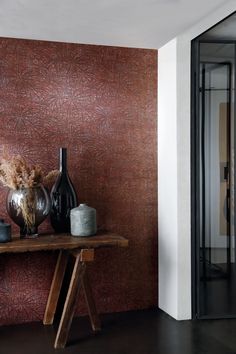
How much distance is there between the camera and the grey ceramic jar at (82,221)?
3.44 m

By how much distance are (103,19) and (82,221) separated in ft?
4.70

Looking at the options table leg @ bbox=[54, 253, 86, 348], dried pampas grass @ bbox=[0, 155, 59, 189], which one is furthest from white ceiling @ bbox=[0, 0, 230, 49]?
table leg @ bbox=[54, 253, 86, 348]

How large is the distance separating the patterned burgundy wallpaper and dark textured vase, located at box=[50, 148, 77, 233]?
0.75ft

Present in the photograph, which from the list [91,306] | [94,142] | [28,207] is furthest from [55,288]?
[94,142]

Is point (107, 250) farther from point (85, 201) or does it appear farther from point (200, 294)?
point (200, 294)

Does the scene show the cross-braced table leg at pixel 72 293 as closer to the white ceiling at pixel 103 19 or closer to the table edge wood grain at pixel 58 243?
the table edge wood grain at pixel 58 243

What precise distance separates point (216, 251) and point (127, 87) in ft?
5.13

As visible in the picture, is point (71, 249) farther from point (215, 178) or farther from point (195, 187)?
point (215, 178)

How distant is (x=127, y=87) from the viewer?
4.05m

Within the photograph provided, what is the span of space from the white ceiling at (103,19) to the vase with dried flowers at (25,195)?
98 centimetres

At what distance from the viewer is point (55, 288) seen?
373 cm

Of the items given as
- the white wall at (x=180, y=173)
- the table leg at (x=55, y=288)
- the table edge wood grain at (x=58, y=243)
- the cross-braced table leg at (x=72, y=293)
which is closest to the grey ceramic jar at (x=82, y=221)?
the table edge wood grain at (x=58, y=243)

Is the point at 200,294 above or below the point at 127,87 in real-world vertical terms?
below

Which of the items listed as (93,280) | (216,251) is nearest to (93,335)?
(93,280)
